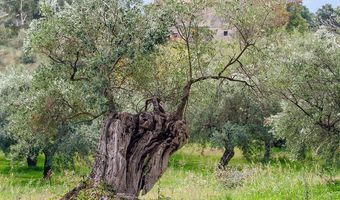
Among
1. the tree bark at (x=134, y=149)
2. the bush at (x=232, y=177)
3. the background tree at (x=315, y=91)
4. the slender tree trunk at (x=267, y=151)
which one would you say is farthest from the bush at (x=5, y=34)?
the tree bark at (x=134, y=149)

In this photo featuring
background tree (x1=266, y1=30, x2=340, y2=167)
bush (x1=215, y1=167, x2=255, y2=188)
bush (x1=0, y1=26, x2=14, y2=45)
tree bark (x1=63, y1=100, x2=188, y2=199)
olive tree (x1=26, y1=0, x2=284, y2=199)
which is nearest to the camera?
tree bark (x1=63, y1=100, x2=188, y2=199)

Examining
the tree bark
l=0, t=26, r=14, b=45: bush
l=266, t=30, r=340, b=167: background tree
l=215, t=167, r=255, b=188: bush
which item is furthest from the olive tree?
l=0, t=26, r=14, b=45: bush

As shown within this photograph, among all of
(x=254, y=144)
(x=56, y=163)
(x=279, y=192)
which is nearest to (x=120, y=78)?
(x=279, y=192)

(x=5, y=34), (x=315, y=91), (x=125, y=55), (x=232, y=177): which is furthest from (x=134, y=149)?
(x=5, y=34)

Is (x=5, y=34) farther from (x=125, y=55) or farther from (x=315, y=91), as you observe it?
(x=125, y=55)

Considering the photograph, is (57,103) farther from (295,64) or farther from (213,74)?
(295,64)

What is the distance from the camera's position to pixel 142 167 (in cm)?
1095

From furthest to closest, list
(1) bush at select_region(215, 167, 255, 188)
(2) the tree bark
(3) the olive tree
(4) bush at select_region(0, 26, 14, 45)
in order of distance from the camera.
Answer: (4) bush at select_region(0, 26, 14, 45), (1) bush at select_region(215, 167, 255, 188), (3) the olive tree, (2) the tree bark

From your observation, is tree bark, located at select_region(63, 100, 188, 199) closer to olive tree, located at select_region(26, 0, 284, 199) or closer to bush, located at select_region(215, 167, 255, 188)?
olive tree, located at select_region(26, 0, 284, 199)

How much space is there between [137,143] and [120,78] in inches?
60.2

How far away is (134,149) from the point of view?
1086 cm

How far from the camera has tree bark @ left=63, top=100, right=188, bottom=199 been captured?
10477 millimetres

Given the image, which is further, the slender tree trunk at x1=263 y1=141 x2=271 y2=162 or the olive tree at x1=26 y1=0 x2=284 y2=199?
the slender tree trunk at x1=263 y1=141 x2=271 y2=162

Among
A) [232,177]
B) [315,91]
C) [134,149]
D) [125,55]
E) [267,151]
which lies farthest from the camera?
[267,151]
